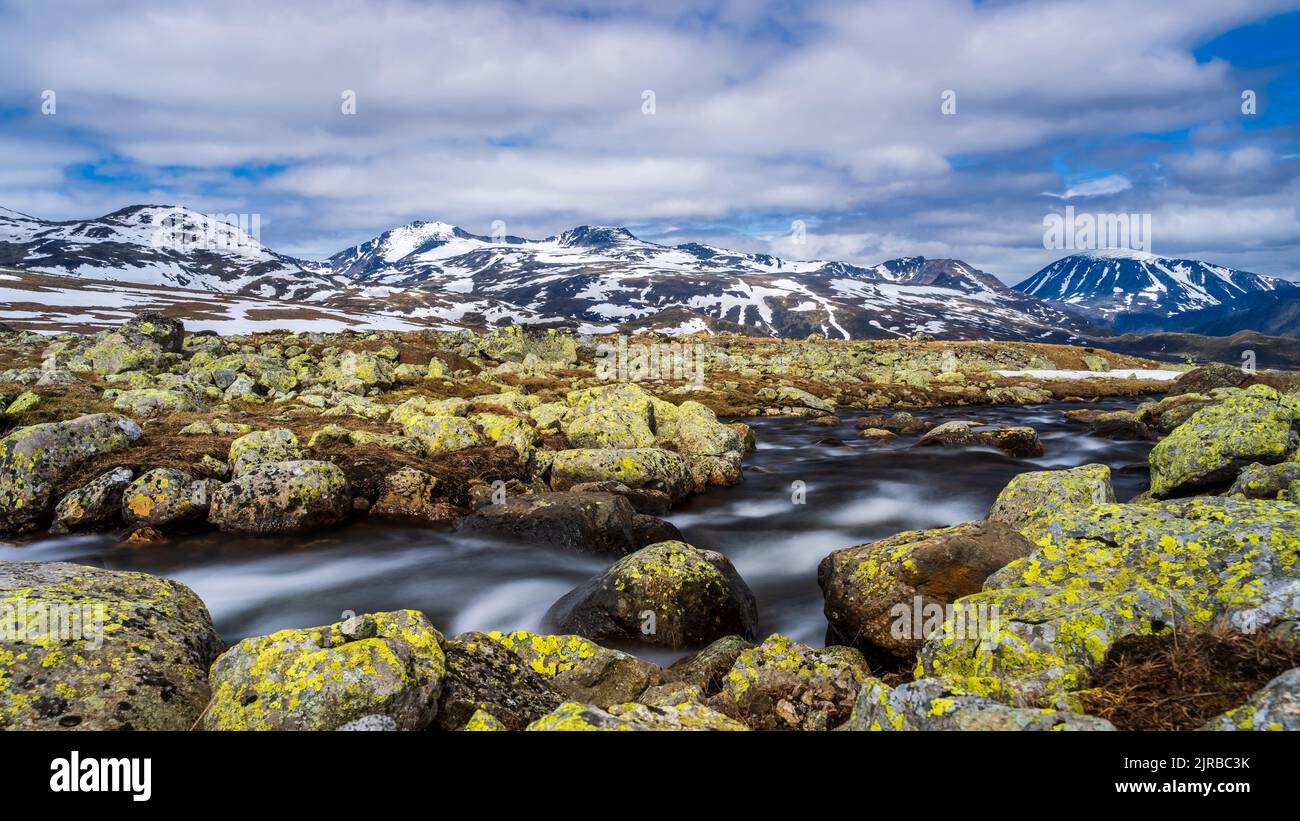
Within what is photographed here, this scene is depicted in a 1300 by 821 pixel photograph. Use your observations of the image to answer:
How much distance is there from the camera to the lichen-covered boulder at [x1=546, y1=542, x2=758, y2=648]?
392 inches

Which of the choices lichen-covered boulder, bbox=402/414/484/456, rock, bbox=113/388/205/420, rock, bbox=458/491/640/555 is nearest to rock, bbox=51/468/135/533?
lichen-covered boulder, bbox=402/414/484/456

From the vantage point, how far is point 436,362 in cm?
4434

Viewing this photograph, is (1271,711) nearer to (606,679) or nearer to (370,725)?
(606,679)

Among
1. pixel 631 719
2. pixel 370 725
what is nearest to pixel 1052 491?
pixel 631 719

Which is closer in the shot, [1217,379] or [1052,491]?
[1052,491]

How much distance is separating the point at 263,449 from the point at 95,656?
11.9 meters

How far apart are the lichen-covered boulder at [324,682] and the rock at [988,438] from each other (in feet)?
88.2

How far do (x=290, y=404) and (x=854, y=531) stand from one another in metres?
24.7

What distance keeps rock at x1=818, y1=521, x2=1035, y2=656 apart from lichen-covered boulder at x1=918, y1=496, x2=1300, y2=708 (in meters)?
0.82

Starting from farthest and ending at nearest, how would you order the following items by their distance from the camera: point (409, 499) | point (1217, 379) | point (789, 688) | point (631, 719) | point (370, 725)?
point (1217, 379)
point (409, 499)
point (789, 688)
point (370, 725)
point (631, 719)

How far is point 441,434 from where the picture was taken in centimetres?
2019

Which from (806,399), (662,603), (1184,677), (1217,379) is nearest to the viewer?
(1184,677)

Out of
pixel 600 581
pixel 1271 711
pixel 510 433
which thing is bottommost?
pixel 600 581
